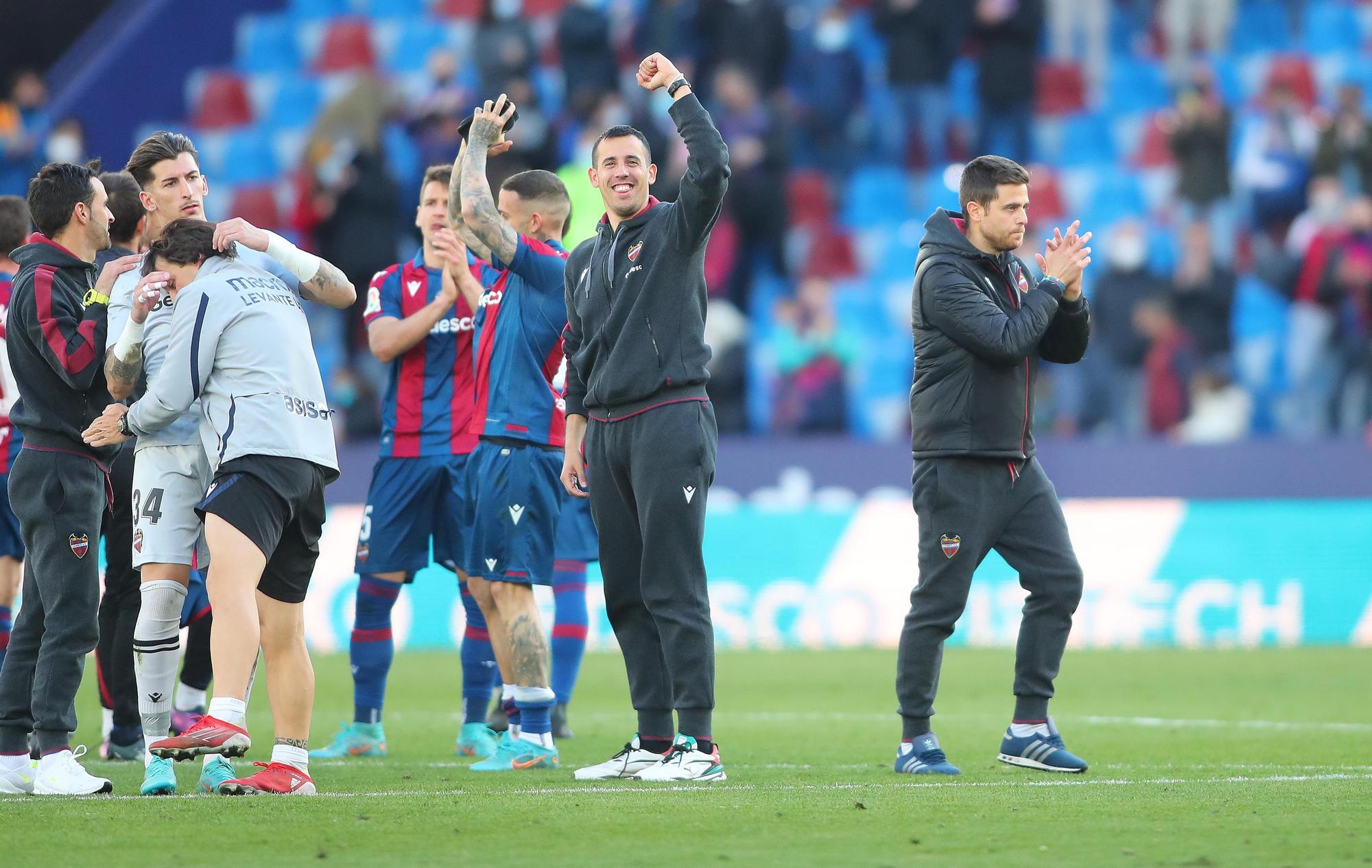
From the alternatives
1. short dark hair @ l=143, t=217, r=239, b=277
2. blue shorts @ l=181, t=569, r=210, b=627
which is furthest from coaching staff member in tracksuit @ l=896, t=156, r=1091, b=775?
blue shorts @ l=181, t=569, r=210, b=627

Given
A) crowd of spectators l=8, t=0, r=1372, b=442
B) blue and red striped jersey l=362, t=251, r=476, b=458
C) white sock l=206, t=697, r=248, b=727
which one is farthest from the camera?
crowd of spectators l=8, t=0, r=1372, b=442

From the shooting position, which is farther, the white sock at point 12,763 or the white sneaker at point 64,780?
the white sock at point 12,763

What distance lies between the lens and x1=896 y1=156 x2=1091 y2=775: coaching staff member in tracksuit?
23.7ft

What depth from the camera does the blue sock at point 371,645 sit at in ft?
27.8

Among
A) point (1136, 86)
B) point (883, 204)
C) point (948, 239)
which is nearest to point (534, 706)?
point (948, 239)

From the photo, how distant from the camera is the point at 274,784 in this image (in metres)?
6.54

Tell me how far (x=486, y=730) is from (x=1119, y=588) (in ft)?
25.6

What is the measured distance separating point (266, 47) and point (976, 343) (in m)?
18.7

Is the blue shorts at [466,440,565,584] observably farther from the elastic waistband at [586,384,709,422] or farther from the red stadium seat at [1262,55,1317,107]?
the red stadium seat at [1262,55,1317,107]

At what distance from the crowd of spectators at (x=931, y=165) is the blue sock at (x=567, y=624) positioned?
735 centimetres

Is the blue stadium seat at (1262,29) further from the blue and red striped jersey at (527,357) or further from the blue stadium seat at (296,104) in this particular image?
the blue and red striped jersey at (527,357)

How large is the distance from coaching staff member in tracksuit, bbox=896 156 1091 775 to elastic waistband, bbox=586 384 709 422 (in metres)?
1.02

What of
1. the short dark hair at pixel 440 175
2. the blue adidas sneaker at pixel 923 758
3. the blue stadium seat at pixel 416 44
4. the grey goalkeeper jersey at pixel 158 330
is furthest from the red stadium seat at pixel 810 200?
the grey goalkeeper jersey at pixel 158 330

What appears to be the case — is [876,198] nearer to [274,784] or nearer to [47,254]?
[47,254]
